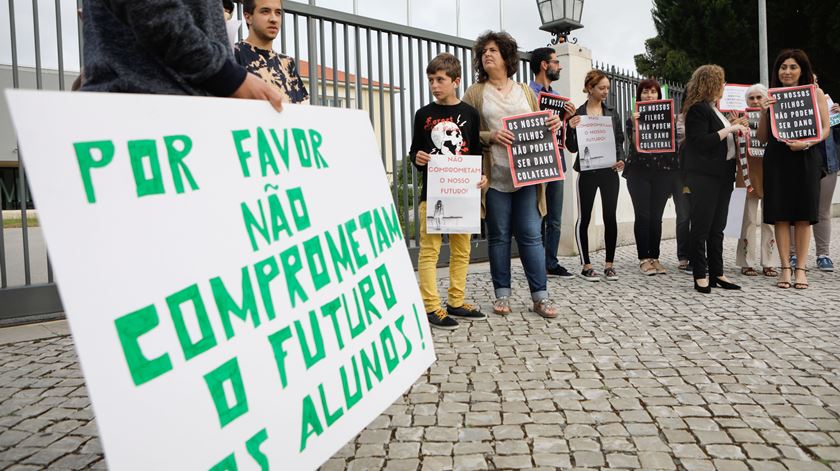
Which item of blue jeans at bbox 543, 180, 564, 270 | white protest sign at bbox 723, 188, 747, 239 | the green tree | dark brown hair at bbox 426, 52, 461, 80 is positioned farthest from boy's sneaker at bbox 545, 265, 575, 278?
the green tree

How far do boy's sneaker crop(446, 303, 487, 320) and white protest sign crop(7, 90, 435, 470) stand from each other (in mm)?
2516

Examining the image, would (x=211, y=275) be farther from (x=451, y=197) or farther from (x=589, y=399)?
(x=451, y=197)

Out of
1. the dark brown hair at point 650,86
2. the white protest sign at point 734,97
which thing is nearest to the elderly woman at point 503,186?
the dark brown hair at point 650,86

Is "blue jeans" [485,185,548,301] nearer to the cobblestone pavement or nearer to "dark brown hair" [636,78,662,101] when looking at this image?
the cobblestone pavement

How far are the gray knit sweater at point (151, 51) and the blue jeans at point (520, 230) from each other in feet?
10.1

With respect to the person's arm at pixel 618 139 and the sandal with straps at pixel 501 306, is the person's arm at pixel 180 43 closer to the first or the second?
the sandal with straps at pixel 501 306

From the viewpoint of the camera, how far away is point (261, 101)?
1.88 m

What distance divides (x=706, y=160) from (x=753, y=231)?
1.63 m

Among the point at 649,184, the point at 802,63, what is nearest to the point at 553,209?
the point at 649,184

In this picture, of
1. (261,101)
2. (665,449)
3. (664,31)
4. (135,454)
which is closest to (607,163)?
(665,449)

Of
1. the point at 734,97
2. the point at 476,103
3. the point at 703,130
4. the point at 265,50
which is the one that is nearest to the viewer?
the point at 265,50

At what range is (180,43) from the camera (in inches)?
70.8

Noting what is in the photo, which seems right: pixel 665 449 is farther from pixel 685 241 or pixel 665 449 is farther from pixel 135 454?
pixel 685 241

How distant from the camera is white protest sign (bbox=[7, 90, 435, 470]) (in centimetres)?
126
